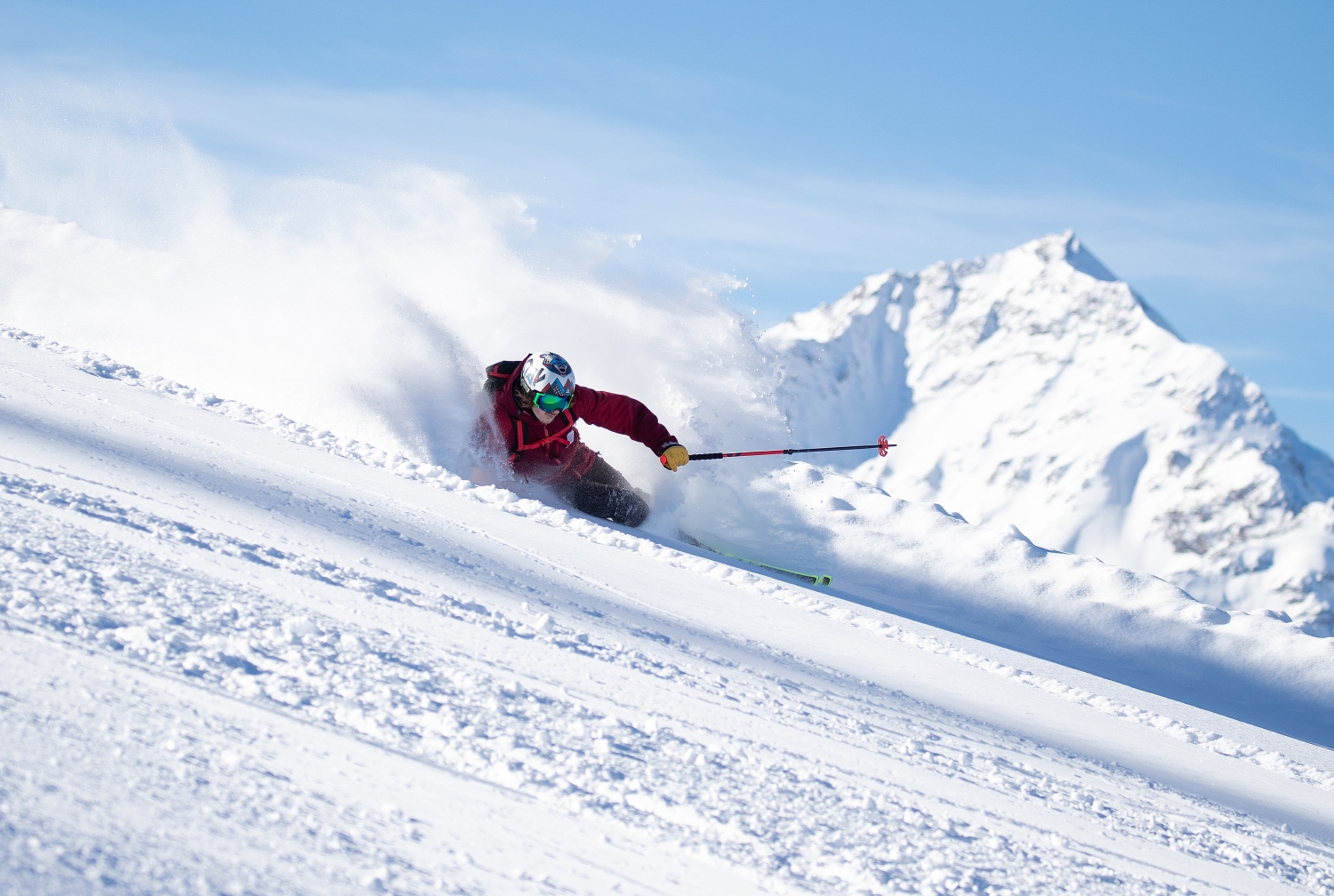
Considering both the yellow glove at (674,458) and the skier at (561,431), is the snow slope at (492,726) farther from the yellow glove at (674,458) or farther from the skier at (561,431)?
the yellow glove at (674,458)

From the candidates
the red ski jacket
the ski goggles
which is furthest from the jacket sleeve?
the ski goggles

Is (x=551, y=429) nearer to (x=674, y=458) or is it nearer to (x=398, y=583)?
(x=674, y=458)

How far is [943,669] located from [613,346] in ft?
20.6

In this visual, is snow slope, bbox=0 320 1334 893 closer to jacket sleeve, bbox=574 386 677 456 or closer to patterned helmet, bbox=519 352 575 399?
patterned helmet, bbox=519 352 575 399

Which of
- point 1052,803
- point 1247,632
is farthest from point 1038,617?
point 1052,803

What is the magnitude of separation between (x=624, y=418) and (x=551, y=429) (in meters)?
0.67

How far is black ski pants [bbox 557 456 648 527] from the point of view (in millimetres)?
7195

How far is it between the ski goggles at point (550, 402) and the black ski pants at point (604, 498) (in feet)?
2.42

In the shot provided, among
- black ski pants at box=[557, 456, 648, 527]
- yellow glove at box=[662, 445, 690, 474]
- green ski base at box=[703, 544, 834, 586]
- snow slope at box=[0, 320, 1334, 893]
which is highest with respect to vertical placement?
yellow glove at box=[662, 445, 690, 474]

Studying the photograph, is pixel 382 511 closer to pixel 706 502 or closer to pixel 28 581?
pixel 28 581

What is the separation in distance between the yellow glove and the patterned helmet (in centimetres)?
95

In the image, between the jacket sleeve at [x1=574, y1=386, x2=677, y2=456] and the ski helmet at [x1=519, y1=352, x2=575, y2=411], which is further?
the jacket sleeve at [x1=574, y1=386, x2=677, y2=456]

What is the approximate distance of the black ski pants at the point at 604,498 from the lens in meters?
7.20

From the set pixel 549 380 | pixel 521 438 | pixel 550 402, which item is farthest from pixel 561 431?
pixel 549 380
